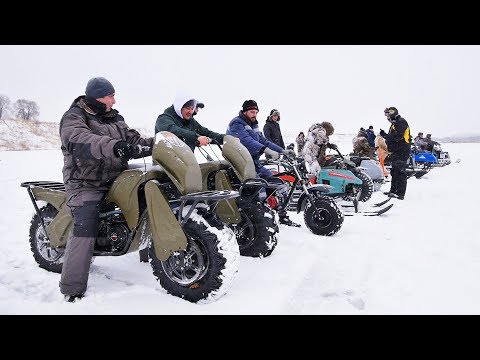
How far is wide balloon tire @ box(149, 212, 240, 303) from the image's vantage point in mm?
2857

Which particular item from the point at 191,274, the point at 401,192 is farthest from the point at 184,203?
the point at 401,192

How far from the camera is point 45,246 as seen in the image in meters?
3.68

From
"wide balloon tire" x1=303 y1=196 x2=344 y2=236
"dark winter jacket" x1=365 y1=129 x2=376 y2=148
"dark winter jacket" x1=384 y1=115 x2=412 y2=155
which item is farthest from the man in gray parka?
"dark winter jacket" x1=365 y1=129 x2=376 y2=148

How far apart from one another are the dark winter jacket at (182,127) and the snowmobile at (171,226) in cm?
67

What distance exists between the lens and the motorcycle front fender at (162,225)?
289 cm

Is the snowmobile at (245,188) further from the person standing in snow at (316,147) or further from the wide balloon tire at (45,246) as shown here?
the person standing in snow at (316,147)

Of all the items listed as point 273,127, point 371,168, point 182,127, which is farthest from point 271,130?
point 182,127

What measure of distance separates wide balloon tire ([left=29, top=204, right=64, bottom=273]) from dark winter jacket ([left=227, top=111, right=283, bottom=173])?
104 inches

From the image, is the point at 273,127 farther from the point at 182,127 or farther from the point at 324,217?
the point at 182,127

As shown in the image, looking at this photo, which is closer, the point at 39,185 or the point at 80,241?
the point at 80,241

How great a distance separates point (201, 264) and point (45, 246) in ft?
5.82

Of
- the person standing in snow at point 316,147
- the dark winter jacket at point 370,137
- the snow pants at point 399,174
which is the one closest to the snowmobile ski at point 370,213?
the person standing in snow at point 316,147

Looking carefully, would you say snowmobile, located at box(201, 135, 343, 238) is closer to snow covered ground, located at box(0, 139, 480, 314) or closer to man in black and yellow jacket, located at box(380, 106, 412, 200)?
snow covered ground, located at box(0, 139, 480, 314)

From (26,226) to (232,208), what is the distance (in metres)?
3.34
